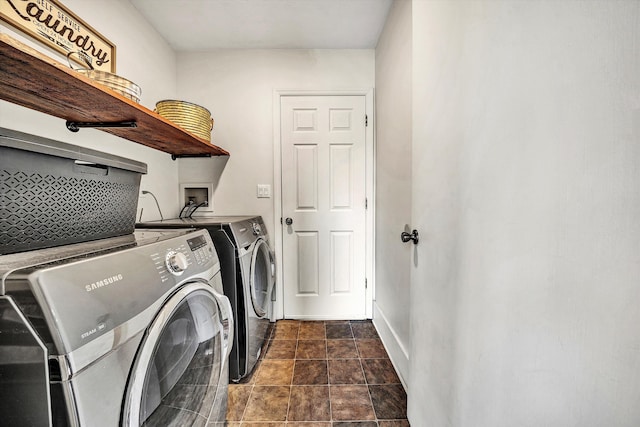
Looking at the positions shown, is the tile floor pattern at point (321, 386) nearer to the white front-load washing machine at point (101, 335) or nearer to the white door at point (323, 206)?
the white door at point (323, 206)

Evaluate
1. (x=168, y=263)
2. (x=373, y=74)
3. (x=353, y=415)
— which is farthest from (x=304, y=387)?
(x=373, y=74)

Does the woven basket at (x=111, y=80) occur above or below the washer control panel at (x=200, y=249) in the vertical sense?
above

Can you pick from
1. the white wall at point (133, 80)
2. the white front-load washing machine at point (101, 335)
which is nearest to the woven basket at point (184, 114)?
the white wall at point (133, 80)

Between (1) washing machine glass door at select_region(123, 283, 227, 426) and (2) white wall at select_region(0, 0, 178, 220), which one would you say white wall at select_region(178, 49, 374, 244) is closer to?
(2) white wall at select_region(0, 0, 178, 220)

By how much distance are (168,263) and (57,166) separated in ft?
1.31

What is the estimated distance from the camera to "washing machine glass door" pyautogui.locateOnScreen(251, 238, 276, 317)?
5.29 feet

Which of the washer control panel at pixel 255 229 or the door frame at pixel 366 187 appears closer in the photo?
the washer control panel at pixel 255 229

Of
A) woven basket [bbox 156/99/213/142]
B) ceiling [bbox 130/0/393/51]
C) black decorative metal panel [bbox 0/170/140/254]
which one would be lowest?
black decorative metal panel [bbox 0/170/140/254]

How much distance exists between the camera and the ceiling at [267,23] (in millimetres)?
1729

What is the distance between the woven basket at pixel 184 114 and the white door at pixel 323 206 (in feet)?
2.37

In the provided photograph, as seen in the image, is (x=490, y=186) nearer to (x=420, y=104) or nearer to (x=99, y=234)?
(x=420, y=104)

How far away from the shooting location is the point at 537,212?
489 mm

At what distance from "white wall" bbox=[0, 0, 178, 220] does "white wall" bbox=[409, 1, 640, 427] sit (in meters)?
1.67

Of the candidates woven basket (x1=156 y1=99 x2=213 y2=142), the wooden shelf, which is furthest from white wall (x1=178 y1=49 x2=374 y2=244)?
the wooden shelf
